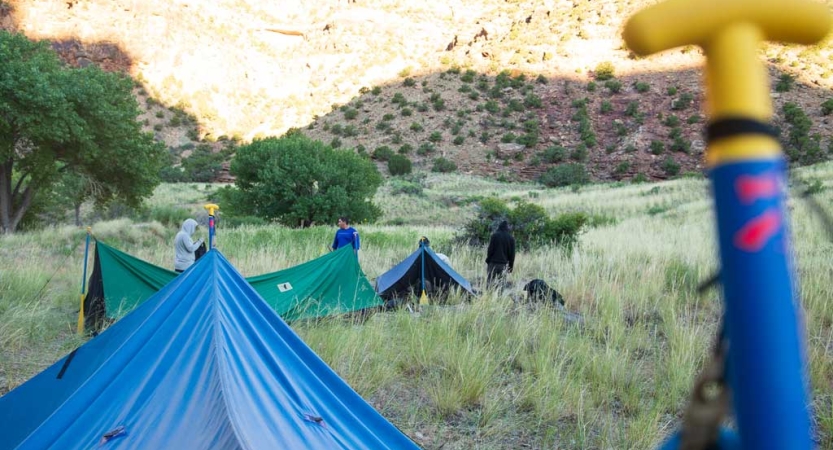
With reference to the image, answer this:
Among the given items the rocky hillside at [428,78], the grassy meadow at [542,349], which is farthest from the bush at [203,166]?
the grassy meadow at [542,349]

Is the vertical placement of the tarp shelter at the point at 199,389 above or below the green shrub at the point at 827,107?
below

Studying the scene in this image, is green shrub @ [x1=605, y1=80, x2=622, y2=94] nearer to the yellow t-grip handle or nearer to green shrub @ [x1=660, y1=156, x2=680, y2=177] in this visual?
green shrub @ [x1=660, y1=156, x2=680, y2=177]

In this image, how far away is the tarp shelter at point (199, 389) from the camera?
2605 millimetres

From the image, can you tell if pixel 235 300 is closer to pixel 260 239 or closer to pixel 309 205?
pixel 260 239

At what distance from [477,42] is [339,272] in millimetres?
61592

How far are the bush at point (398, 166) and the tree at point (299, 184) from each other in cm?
1811

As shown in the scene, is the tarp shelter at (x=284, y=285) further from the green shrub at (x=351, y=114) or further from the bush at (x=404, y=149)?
the green shrub at (x=351, y=114)

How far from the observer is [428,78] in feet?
197

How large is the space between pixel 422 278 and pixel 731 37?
768cm

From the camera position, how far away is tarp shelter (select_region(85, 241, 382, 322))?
7.23 metres

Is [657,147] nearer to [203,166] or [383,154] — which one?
[383,154]

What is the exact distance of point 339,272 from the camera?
815cm

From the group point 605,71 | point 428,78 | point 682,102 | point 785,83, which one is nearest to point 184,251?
point 682,102

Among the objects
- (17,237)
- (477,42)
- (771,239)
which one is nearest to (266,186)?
(17,237)
